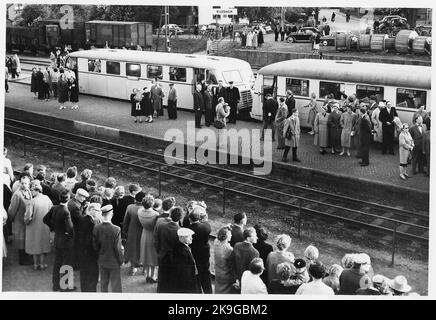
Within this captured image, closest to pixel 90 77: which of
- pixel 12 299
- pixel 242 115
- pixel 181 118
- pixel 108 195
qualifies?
pixel 181 118

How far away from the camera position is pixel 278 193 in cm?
1437

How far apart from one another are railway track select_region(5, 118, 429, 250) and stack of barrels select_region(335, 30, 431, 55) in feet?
62.2

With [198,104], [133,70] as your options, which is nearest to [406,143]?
[198,104]

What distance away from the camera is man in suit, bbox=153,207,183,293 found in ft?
28.3

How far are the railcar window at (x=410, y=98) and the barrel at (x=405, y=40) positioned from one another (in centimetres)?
1590

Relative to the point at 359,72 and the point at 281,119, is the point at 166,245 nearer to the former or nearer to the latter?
the point at 281,119

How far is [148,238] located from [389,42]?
87.7ft

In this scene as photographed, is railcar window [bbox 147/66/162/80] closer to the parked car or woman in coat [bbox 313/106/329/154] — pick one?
woman in coat [bbox 313/106/329/154]

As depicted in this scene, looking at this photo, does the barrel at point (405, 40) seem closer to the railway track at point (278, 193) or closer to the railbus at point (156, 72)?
the railbus at point (156, 72)

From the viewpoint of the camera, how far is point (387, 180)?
1509cm

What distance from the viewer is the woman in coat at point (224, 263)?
8.54m

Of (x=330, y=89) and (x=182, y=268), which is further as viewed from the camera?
(x=330, y=89)
